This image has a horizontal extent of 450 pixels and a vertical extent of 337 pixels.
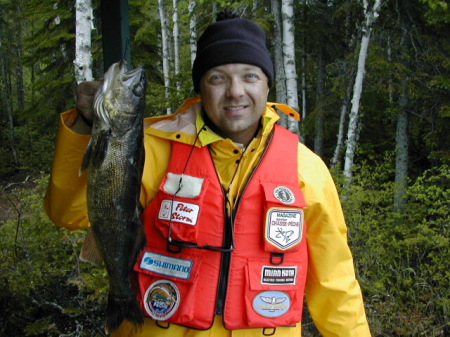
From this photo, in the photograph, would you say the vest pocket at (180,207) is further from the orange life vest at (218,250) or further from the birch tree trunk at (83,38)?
the birch tree trunk at (83,38)

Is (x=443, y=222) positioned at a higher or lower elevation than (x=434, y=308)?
higher

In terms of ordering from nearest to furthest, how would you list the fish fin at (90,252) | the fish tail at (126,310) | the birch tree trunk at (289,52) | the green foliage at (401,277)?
1. the fish tail at (126,310)
2. the fish fin at (90,252)
3. the green foliage at (401,277)
4. the birch tree trunk at (289,52)

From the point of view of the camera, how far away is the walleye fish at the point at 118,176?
201 cm

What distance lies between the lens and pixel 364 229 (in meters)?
7.37

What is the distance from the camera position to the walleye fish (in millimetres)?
2008

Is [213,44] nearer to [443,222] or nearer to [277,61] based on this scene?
[443,222]

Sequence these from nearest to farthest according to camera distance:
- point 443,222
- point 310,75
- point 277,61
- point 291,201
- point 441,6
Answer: point 291,201 → point 443,222 → point 441,6 → point 277,61 → point 310,75

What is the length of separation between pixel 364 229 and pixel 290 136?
528 cm

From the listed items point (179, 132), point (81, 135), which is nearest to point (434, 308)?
point (179, 132)

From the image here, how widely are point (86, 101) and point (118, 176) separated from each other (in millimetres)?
378

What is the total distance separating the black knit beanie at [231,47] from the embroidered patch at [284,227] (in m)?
0.81

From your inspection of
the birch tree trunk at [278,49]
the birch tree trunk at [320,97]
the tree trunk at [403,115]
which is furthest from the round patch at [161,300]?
the birch tree trunk at [320,97]

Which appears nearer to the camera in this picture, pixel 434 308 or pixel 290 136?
pixel 290 136

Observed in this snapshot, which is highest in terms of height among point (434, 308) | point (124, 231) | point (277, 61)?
point (277, 61)
